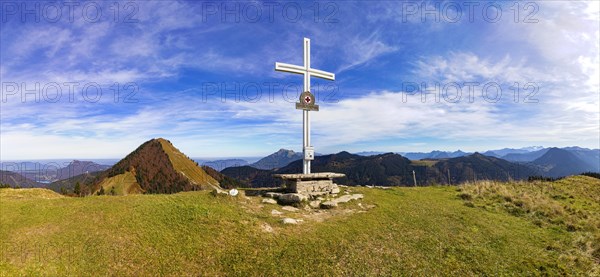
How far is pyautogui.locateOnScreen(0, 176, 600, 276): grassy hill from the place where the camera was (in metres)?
10.9

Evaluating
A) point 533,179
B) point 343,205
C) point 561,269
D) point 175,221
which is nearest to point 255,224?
point 175,221

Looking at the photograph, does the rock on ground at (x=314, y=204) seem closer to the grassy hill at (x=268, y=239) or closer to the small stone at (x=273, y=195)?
the grassy hill at (x=268, y=239)

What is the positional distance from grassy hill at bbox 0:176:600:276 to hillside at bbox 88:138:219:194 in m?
56.7

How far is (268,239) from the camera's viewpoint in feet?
42.7

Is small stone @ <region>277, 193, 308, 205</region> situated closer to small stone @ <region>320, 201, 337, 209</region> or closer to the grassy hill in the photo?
small stone @ <region>320, 201, 337, 209</region>

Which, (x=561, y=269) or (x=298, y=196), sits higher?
(x=298, y=196)

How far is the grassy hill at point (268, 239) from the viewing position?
35.7ft

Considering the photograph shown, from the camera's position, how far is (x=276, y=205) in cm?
1889

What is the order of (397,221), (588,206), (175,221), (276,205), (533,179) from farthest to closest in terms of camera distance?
(533,179) < (588,206) < (276,205) < (397,221) < (175,221)

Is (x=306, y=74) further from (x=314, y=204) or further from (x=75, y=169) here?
(x=75, y=169)

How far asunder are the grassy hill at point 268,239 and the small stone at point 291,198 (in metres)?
1.57

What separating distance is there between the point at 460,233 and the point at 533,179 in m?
26.8

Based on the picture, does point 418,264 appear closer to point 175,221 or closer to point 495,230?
point 495,230

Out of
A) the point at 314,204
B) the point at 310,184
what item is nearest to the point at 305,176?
the point at 310,184
